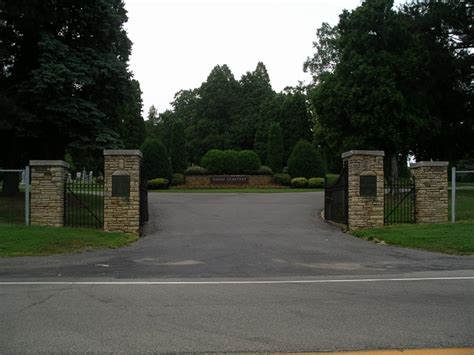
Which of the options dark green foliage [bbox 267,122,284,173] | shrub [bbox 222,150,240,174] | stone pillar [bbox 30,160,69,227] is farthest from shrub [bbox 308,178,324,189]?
stone pillar [bbox 30,160,69,227]

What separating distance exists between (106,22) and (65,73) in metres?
3.65

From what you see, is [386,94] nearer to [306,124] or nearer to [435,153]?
[435,153]

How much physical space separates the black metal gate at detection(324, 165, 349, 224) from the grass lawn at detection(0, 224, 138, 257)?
7.73 meters

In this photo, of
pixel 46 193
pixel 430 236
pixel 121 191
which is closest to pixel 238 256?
pixel 430 236

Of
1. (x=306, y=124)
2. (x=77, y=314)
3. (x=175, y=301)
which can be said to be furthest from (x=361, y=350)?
(x=306, y=124)

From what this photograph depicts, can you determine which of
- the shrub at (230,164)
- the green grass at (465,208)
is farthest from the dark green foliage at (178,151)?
the green grass at (465,208)

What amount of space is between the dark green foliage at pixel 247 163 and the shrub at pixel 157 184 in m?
7.03

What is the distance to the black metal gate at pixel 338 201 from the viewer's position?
63.2ft

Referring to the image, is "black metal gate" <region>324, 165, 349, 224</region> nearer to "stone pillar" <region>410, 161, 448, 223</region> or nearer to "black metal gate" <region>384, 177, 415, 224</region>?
"black metal gate" <region>384, 177, 415, 224</region>

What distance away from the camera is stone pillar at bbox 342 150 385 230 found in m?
18.5

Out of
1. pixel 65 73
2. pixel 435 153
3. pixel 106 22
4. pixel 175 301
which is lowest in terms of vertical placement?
pixel 175 301

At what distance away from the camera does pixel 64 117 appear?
20.9 m

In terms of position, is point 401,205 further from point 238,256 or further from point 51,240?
point 51,240

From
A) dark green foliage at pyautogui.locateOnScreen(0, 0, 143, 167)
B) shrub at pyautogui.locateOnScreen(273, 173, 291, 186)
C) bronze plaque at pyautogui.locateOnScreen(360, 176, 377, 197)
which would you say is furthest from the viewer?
shrub at pyautogui.locateOnScreen(273, 173, 291, 186)
